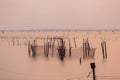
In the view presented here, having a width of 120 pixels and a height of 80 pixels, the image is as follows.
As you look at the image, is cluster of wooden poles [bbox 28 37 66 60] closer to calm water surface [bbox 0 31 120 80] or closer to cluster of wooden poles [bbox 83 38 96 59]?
calm water surface [bbox 0 31 120 80]

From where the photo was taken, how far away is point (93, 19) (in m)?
1.62

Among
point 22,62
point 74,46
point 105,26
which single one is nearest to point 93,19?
point 105,26

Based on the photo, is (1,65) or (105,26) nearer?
(105,26)

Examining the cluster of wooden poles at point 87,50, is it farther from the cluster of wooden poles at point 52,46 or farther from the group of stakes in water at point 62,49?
the cluster of wooden poles at point 52,46

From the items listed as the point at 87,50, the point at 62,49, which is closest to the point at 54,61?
the point at 62,49

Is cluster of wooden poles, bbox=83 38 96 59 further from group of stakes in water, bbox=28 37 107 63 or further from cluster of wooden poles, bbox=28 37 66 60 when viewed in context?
cluster of wooden poles, bbox=28 37 66 60

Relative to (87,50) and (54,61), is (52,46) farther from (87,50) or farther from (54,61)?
(87,50)

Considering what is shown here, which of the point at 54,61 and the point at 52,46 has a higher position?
the point at 52,46

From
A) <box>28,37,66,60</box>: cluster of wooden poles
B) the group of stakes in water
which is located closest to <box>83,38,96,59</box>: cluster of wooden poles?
the group of stakes in water

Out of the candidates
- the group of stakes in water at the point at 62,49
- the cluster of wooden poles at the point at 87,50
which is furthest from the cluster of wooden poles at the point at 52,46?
the cluster of wooden poles at the point at 87,50

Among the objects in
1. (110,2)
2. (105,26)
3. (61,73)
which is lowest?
(61,73)

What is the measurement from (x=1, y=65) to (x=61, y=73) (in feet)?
1.58

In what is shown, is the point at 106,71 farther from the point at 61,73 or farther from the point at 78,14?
the point at 78,14

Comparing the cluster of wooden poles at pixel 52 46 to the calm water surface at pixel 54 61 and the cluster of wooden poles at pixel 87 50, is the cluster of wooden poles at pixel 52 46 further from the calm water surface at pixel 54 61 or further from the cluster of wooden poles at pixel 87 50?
the cluster of wooden poles at pixel 87 50
